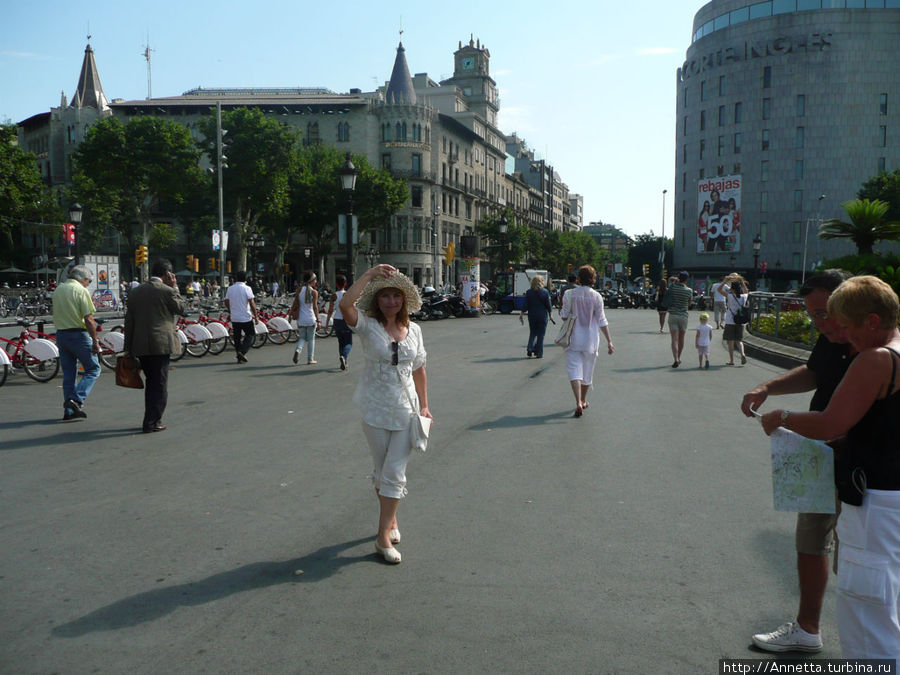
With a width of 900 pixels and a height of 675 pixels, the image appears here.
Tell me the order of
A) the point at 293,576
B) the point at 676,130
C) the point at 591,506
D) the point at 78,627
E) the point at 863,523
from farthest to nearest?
1. the point at 676,130
2. the point at 591,506
3. the point at 293,576
4. the point at 78,627
5. the point at 863,523

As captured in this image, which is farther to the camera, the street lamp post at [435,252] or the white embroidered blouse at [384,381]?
the street lamp post at [435,252]

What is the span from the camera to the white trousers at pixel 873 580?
2.54 metres

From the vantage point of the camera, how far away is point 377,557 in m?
4.39

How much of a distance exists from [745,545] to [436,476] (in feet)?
8.43

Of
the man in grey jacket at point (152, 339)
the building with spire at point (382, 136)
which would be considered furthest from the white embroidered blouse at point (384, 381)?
the building with spire at point (382, 136)

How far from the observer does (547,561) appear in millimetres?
4293

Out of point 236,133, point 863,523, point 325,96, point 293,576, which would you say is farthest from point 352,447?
point 325,96

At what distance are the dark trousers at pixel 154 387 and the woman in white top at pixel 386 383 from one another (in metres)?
4.49

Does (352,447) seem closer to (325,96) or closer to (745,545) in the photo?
(745,545)

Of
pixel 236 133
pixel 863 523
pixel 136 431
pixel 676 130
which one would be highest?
pixel 676 130

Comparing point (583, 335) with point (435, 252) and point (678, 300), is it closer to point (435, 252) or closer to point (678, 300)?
point (678, 300)

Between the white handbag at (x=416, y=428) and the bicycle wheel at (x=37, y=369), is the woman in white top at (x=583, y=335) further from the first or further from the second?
the bicycle wheel at (x=37, y=369)

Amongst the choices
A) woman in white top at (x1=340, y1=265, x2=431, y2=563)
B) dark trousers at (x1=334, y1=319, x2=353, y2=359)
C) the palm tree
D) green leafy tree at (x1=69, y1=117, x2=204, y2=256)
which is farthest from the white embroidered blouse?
green leafy tree at (x1=69, y1=117, x2=204, y2=256)

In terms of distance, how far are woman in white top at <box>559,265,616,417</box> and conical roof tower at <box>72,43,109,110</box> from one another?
74780 millimetres
